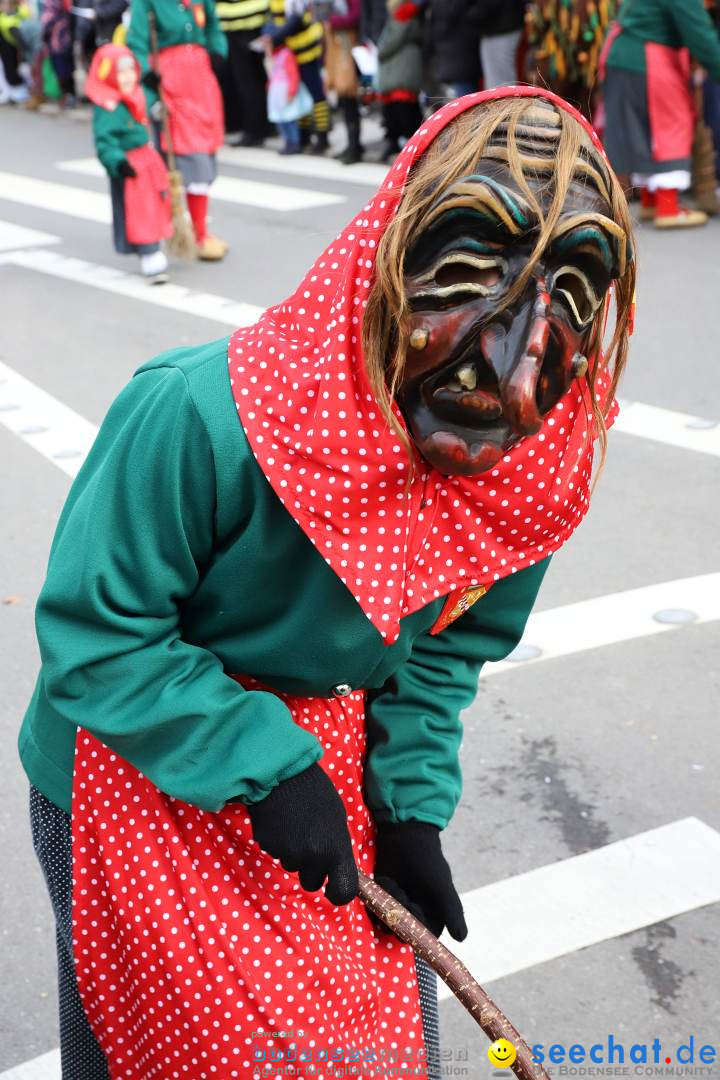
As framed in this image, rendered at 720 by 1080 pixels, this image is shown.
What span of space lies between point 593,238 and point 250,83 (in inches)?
525

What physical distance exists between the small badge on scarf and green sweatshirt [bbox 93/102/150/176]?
7.23 m

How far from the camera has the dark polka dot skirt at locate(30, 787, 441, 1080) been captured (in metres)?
1.90

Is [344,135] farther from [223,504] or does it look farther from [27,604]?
[223,504]

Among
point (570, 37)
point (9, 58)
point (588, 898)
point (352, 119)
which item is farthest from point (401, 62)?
point (588, 898)

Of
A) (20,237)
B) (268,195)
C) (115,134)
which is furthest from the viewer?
(268,195)

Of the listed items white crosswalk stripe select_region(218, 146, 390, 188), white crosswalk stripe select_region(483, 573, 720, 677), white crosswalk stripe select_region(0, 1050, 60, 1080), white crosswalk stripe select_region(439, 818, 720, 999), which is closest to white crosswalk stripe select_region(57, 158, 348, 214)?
white crosswalk stripe select_region(218, 146, 390, 188)

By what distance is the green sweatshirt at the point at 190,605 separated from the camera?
162 cm

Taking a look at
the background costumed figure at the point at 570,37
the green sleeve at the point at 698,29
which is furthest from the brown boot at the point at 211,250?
the green sleeve at the point at 698,29

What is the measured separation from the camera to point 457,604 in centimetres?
192

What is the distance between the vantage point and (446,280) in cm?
153

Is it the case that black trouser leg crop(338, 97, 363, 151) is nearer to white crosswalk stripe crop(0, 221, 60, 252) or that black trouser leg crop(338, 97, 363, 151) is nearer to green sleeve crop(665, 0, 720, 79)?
white crosswalk stripe crop(0, 221, 60, 252)

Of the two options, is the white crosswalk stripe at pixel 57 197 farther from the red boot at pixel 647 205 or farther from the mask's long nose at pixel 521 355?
the mask's long nose at pixel 521 355

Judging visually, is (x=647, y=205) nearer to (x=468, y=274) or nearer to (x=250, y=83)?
(x=250, y=83)

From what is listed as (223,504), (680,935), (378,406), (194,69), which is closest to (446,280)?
(378,406)
